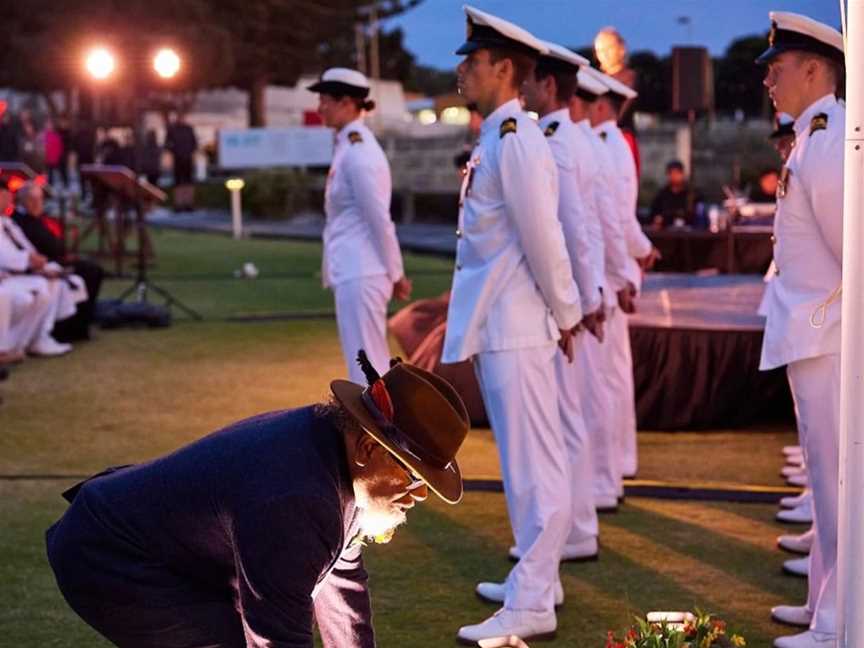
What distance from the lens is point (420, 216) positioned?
96.7 ft

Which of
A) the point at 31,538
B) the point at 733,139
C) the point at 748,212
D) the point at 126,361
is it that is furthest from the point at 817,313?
the point at 733,139

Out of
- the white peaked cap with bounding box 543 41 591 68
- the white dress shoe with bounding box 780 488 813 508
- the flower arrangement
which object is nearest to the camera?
the flower arrangement

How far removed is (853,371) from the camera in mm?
3180

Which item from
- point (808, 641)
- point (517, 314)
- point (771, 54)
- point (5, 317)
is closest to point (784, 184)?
point (771, 54)

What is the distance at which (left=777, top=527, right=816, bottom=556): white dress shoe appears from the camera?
20.2 feet

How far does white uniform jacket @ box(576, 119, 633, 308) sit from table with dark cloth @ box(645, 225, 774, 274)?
27.3ft

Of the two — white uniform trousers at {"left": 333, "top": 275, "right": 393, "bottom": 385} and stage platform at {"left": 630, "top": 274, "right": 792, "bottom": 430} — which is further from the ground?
white uniform trousers at {"left": 333, "top": 275, "right": 393, "bottom": 385}

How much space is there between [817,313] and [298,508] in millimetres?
2233

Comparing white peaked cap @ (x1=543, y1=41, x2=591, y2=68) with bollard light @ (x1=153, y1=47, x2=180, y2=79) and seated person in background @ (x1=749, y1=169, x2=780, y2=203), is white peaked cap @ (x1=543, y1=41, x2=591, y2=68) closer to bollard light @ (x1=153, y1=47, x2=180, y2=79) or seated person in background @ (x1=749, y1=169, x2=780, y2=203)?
seated person in background @ (x1=749, y1=169, x2=780, y2=203)

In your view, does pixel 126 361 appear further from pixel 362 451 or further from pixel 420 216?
pixel 420 216

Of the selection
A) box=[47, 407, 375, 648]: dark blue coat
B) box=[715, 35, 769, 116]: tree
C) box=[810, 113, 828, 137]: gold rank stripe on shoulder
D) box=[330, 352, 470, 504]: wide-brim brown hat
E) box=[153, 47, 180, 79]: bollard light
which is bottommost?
box=[47, 407, 375, 648]: dark blue coat

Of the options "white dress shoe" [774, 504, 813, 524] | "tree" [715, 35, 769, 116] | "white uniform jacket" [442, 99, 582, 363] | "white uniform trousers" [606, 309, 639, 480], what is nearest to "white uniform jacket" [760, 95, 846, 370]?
"white uniform jacket" [442, 99, 582, 363]

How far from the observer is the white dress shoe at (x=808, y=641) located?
4.88 metres

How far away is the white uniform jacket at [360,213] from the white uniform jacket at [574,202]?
5.37ft
